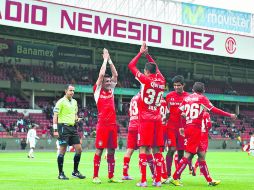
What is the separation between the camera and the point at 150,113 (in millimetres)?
11992

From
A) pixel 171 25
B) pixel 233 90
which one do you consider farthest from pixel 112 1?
pixel 233 90

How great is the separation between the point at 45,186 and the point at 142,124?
246 cm

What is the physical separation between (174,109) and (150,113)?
142cm

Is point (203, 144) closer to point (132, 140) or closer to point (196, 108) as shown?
point (196, 108)

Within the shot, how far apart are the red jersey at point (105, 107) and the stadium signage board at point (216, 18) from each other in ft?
169

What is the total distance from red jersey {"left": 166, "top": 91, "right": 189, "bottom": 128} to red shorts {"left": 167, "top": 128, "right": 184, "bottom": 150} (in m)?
0.13

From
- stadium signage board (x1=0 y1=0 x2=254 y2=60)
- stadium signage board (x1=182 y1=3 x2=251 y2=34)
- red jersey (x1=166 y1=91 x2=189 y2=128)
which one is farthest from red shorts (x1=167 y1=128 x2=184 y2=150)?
stadium signage board (x1=182 y1=3 x2=251 y2=34)

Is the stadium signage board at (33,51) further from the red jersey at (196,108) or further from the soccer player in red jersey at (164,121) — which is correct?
the red jersey at (196,108)

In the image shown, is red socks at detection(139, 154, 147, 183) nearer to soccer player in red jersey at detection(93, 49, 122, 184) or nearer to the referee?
soccer player in red jersey at detection(93, 49, 122, 184)

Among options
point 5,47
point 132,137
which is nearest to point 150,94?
point 132,137

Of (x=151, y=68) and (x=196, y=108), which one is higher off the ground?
(x=151, y=68)

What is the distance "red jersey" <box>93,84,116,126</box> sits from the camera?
12.7m

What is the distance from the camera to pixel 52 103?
57.9 m

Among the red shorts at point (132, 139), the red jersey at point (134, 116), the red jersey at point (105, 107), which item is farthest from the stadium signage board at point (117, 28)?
→ the red jersey at point (105, 107)
